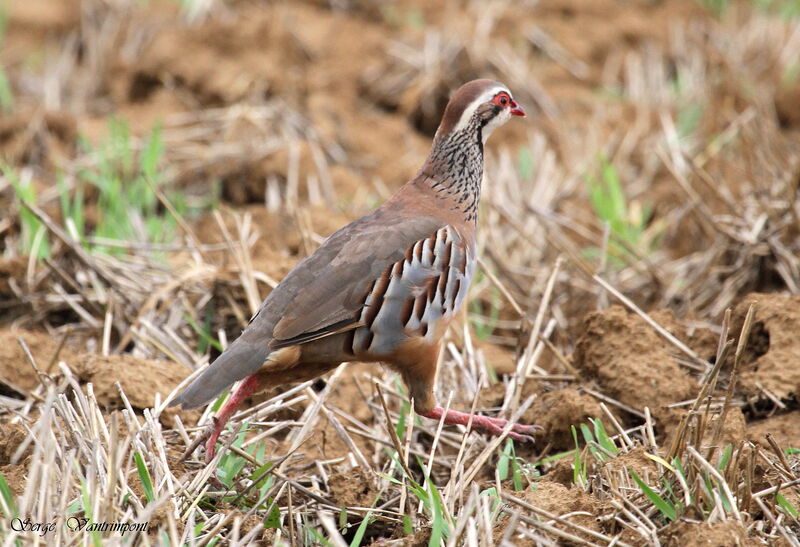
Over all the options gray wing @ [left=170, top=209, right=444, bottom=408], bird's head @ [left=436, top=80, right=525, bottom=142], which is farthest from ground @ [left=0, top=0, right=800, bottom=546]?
bird's head @ [left=436, top=80, right=525, bottom=142]

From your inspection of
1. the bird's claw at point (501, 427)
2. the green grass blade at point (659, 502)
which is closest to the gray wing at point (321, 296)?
the bird's claw at point (501, 427)

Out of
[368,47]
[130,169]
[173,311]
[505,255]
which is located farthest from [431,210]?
[368,47]

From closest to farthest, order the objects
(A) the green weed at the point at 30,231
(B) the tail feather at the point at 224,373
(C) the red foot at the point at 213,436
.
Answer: (B) the tail feather at the point at 224,373, (C) the red foot at the point at 213,436, (A) the green weed at the point at 30,231

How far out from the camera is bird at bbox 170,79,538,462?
397 centimetres

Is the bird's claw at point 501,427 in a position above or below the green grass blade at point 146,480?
below

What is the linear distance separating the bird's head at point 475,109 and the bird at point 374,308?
0.30 metres

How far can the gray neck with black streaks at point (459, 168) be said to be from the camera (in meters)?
4.71

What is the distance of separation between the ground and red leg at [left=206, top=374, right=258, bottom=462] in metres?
0.09

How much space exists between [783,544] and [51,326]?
376cm

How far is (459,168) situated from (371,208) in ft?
6.32

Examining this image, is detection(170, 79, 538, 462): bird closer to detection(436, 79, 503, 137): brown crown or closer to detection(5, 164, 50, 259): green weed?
detection(436, 79, 503, 137): brown crown

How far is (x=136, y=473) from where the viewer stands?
3676mm

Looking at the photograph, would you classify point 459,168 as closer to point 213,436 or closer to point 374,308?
point 374,308

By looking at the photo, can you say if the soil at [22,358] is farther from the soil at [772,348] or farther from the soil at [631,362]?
the soil at [772,348]
